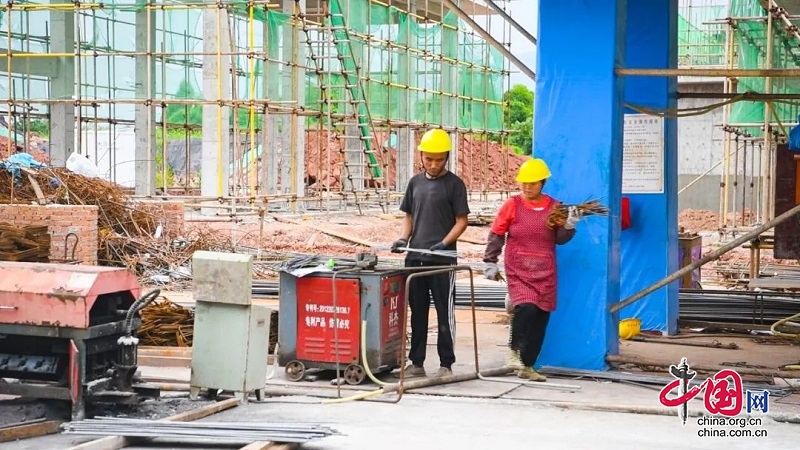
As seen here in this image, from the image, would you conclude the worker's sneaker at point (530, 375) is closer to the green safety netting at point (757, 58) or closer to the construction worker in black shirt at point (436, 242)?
the construction worker in black shirt at point (436, 242)

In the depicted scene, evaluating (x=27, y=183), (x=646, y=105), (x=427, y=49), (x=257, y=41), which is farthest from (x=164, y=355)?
(x=427, y=49)

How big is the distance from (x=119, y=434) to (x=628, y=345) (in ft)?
20.7

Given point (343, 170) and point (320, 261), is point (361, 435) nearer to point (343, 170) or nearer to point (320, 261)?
point (320, 261)

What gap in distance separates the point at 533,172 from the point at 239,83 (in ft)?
69.7

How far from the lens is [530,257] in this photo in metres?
10.3

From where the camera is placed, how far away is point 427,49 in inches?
1478

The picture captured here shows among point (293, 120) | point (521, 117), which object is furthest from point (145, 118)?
point (521, 117)

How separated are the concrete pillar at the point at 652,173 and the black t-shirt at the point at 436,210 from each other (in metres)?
3.59

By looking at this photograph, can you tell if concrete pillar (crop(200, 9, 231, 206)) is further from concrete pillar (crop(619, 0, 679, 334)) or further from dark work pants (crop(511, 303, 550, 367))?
dark work pants (crop(511, 303, 550, 367))

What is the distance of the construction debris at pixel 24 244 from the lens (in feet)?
44.2

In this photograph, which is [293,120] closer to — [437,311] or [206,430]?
[437,311]

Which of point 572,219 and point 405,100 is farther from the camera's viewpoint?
point 405,100

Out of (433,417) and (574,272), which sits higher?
(574,272)

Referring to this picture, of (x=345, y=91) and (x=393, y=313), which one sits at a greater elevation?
(x=345, y=91)
